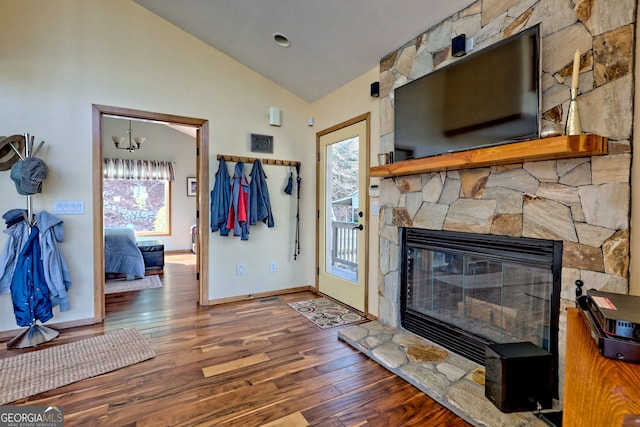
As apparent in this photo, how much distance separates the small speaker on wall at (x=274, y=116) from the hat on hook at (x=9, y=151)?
238 centimetres

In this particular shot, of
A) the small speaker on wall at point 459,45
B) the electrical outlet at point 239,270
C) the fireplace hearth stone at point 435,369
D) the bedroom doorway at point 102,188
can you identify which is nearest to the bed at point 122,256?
the bedroom doorway at point 102,188

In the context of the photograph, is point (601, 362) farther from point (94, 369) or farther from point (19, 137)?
point (19, 137)

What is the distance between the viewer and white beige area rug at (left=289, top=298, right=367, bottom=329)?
3213 millimetres

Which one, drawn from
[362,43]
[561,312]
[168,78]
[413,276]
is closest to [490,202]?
[561,312]

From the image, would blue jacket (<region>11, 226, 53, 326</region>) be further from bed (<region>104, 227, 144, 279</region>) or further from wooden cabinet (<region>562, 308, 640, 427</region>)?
wooden cabinet (<region>562, 308, 640, 427</region>)

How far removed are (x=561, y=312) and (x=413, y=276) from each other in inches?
46.4

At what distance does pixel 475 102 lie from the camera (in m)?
2.16

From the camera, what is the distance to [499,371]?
173 cm

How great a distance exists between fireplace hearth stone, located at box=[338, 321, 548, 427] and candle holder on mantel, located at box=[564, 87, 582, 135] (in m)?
1.49

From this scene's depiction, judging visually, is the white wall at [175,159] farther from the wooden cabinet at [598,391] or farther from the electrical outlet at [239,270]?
the wooden cabinet at [598,391]

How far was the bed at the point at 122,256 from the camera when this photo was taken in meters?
4.77

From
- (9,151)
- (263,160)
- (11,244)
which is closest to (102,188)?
(9,151)

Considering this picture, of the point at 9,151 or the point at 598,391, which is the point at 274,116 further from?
the point at 598,391

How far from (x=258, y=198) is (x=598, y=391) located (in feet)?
11.4
